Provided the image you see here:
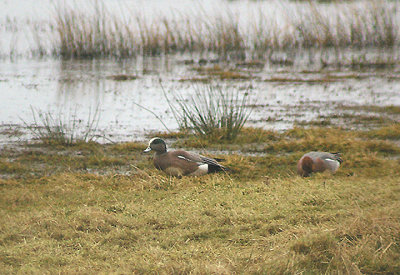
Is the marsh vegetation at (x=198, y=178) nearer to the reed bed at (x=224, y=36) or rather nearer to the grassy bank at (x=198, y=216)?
the grassy bank at (x=198, y=216)

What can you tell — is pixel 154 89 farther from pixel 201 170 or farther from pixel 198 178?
pixel 198 178

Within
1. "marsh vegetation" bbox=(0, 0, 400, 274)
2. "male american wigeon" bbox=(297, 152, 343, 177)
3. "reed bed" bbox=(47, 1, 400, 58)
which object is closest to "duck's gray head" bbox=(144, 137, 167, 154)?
"marsh vegetation" bbox=(0, 0, 400, 274)

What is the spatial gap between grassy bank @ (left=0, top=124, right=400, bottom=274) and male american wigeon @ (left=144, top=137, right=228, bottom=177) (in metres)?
0.15

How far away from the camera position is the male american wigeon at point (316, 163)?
258 inches

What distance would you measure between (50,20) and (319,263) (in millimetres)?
22955

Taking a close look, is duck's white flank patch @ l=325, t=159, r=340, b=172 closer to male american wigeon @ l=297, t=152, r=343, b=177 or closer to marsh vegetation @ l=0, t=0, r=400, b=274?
male american wigeon @ l=297, t=152, r=343, b=177

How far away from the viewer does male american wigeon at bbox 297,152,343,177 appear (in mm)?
6551

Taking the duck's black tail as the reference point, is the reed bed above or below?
above

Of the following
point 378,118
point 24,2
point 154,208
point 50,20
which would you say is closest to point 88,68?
point 50,20

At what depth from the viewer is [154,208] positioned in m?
5.26

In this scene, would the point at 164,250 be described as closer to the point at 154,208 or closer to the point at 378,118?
the point at 154,208

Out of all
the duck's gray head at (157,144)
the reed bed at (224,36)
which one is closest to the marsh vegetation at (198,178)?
the reed bed at (224,36)

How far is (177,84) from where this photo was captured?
49.3 feet

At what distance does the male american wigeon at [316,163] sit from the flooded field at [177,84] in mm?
2562
